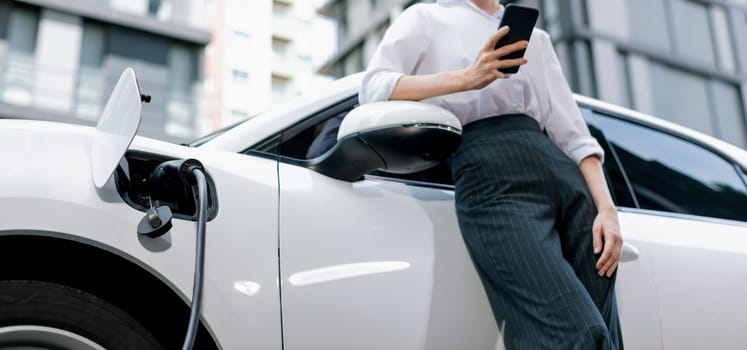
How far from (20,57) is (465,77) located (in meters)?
14.8

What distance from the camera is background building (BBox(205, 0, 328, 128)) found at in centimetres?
3409

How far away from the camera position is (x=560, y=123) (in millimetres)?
1752

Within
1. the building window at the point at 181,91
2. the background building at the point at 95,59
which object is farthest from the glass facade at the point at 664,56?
the background building at the point at 95,59

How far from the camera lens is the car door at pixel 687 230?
177 centimetres

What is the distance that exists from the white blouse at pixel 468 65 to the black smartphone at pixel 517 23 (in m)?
0.19

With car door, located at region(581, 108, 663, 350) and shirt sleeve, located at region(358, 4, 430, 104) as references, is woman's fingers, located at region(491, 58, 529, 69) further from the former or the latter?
car door, located at region(581, 108, 663, 350)

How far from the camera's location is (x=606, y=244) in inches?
59.5

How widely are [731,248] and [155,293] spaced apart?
1.53 m

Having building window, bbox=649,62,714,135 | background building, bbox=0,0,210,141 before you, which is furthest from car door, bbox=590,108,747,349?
background building, bbox=0,0,210,141

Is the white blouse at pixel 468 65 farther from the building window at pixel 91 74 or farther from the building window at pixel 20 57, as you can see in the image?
the building window at pixel 20 57

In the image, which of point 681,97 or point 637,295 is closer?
point 637,295

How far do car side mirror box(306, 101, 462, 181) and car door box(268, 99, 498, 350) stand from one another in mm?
114

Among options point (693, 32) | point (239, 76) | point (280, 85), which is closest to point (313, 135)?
point (693, 32)

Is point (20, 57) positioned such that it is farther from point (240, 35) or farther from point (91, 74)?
point (240, 35)
